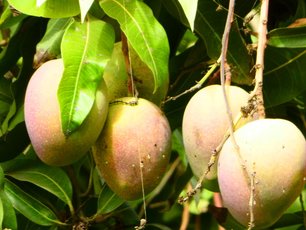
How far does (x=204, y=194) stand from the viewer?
4.93 feet

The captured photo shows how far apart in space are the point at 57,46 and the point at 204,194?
62cm

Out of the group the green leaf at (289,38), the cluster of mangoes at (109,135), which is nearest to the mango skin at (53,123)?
the cluster of mangoes at (109,135)

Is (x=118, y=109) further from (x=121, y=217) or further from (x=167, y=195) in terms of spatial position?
(x=167, y=195)

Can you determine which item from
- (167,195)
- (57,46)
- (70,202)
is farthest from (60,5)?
(167,195)

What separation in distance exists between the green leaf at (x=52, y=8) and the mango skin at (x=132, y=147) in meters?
0.12

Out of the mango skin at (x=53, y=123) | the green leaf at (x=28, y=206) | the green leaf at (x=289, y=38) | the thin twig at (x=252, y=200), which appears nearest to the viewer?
the thin twig at (x=252, y=200)

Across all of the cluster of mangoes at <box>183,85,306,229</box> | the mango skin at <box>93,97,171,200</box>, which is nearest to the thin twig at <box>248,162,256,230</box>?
the cluster of mangoes at <box>183,85,306,229</box>

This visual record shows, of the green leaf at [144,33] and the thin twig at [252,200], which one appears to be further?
the green leaf at [144,33]

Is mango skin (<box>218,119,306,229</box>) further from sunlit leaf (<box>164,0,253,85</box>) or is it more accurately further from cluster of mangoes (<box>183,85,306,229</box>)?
sunlit leaf (<box>164,0,253,85</box>)

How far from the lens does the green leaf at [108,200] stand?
107 cm

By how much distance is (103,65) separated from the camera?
84cm

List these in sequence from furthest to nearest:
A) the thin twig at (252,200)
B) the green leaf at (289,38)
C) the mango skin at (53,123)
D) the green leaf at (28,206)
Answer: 1. the green leaf at (28,206)
2. the green leaf at (289,38)
3. the mango skin at (53,123)
4. the thin twig at (252,200)

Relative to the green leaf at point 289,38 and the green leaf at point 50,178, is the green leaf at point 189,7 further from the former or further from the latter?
the green leaf at point 50,178

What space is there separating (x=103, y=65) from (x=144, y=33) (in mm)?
64
